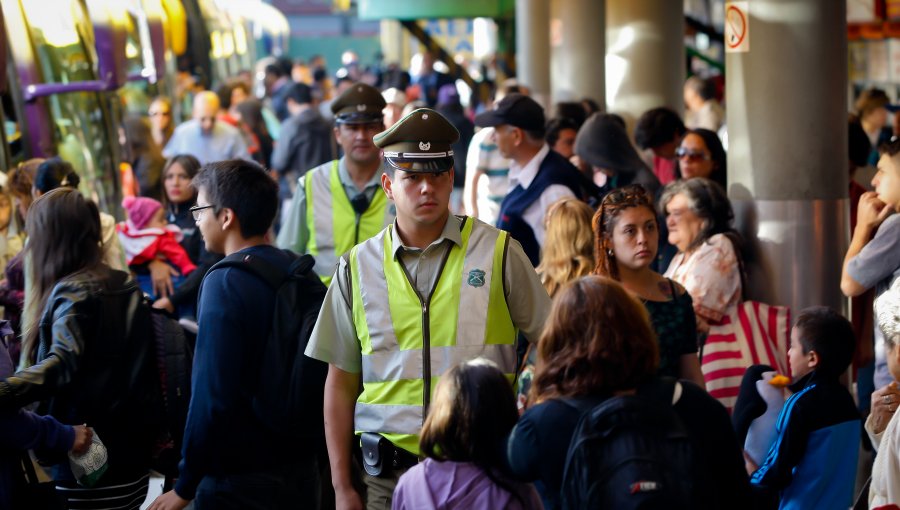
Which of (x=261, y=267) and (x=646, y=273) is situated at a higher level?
(x=261, y=267)

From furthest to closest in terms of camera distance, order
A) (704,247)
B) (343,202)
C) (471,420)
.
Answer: (343,202) → (704,247) → (471,420)

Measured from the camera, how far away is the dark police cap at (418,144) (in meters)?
4.09

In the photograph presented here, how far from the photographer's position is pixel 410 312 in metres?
3.99

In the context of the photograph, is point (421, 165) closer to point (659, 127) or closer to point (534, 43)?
point (659, 127)

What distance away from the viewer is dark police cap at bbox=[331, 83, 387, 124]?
644cm

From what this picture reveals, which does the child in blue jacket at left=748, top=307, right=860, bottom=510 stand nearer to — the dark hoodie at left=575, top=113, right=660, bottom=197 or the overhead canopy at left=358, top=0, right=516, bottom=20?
the dark hoodie at left=575, top=113, right=660, bottom=197

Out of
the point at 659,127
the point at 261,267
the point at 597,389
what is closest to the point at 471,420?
the point at 597,389

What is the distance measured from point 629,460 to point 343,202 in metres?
3.34

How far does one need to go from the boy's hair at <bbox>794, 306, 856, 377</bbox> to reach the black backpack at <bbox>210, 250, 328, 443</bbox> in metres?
1.69

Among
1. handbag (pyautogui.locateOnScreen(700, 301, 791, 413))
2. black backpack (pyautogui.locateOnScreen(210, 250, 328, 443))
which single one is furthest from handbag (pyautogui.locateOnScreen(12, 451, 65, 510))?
handbag (pyautogui.locateOnScreen(700, 301, 791, 413))

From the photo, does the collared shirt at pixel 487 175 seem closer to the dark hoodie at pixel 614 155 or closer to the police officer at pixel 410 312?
the dark hoodie at pixel 614 155

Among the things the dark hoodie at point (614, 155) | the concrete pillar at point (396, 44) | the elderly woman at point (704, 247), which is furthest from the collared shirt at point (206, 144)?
the concrete pillar at point (396, 44)

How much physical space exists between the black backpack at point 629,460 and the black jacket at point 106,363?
2.07 m

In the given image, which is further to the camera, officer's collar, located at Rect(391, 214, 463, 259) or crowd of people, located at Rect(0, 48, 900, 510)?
officer's collar, located at Rect(391, 214, 463, 259)
